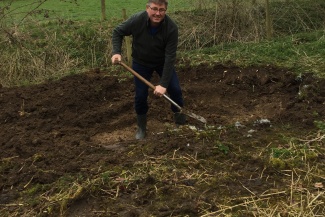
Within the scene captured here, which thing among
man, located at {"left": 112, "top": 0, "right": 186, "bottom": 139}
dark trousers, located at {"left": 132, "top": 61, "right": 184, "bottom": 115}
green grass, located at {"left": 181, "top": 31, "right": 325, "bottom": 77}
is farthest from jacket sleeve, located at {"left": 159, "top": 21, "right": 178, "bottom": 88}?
green grass, located at {"left": 181, "top": 31, "right": 325, "bottom": 77}

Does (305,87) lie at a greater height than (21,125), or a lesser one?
greater

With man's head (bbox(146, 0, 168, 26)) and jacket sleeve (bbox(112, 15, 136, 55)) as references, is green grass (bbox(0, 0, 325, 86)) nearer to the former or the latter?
jacket sleeve (bbox(112, 15, 136, 55))

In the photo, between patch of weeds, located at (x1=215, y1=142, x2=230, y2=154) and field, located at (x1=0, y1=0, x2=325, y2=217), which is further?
patch of weeds, located at (x1=215, y1=142, x2=230, y2=154)

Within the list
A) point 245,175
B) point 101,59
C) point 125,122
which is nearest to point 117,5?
point 101,59

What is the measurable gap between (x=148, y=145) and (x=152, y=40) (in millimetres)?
1282

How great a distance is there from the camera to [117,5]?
18391 mm

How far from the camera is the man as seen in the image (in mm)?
4943

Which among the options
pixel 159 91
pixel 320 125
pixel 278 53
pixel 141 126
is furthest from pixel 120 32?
pixel 278 53

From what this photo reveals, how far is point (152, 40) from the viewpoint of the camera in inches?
203

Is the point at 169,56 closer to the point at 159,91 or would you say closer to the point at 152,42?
the point at 152,42

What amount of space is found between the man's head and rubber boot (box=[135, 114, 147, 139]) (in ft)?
4.88

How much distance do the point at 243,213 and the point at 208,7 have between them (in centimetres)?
912

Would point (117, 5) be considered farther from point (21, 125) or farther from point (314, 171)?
point (314, 171)

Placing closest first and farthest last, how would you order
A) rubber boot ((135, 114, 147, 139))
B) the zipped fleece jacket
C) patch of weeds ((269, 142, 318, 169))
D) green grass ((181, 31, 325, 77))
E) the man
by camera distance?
Result: patch of weeds ((269, 142, 318, 169)), the man, the zipped fleece jacket, rubber boot ((135, 114, 147, 139)), green grass ((181, 31, 325, 77))
